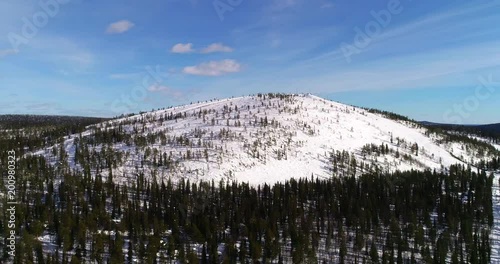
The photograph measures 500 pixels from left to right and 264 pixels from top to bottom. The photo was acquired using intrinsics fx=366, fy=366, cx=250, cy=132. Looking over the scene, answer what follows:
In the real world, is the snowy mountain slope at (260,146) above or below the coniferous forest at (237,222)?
above

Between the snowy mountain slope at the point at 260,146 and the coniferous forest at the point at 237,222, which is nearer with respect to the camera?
the coniferous forest at the point at 237,222

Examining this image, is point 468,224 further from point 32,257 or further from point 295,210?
point 32,257

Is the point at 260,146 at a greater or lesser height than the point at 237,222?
greater

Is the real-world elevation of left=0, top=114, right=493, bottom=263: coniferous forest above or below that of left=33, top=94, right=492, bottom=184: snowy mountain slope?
below

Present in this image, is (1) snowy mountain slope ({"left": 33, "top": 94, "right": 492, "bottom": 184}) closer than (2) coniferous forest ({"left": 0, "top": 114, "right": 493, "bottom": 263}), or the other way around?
(2) coniferous forest ({"left": 0, "top": 114, "right": 493, "bottom": 263})
